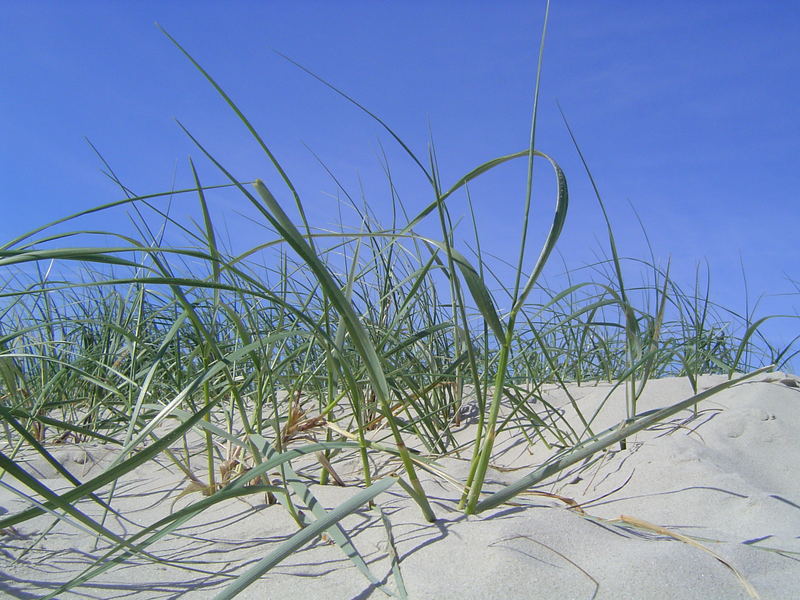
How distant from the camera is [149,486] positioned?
5.74 feet

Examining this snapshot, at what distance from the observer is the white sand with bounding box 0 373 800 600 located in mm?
853

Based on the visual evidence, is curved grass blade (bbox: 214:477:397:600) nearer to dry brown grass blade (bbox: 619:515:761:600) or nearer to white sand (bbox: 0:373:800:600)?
white sand (bbox: 0:373:800:600)

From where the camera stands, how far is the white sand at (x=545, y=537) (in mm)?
853

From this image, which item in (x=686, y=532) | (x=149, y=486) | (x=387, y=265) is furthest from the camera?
(x=387, y=265)

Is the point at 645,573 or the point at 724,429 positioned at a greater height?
the point at 724,429

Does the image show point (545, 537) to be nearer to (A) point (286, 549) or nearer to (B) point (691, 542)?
(B) point (691, 542)

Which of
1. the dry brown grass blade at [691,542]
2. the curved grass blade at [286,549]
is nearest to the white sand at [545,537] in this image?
the dry brown grass blade at [691,542]

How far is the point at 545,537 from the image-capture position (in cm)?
94

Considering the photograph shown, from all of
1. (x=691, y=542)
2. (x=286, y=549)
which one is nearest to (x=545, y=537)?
(x=691, y=542)

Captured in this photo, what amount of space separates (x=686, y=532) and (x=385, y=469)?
2.57 feet

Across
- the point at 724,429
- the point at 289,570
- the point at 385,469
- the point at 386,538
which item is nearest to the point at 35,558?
the point at 289,570

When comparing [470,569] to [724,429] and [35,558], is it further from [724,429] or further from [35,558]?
[724,429]

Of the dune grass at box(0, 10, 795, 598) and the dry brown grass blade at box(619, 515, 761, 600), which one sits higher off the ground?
the dune grass at box(0, 10, 795, 598)

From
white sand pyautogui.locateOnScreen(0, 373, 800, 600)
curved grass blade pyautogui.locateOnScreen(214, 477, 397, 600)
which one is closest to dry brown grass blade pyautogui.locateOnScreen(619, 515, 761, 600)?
white sand pyautogui.locateOnScreen(0, 373, 800, 600)
